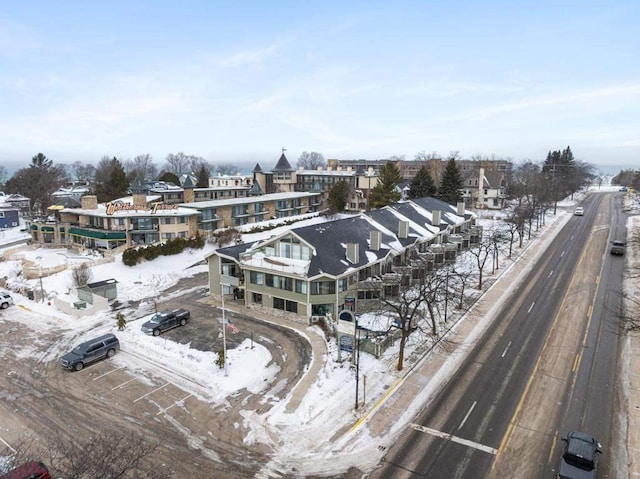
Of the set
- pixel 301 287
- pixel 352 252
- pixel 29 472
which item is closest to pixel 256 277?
pixel 301 287

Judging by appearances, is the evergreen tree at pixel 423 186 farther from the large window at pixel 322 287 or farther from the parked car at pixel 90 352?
the parked car at pixel 90 352

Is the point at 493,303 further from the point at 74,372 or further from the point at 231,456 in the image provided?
the point at 74,372

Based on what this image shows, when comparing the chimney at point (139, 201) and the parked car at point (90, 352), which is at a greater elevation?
the chimney at point (139, 201)

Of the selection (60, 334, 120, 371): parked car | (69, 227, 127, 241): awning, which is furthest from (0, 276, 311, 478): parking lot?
(69, 227, 127, 241): awning

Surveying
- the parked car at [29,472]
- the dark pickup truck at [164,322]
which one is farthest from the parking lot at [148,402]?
the parked car at [29,472]

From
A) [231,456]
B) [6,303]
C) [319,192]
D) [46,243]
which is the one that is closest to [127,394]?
[231,456]

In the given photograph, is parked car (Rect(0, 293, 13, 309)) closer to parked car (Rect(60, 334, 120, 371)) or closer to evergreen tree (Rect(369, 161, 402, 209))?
parked car (Rect(60, 334, 120, 371))

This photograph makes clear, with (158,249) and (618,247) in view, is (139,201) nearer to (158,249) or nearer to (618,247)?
(158,249)
